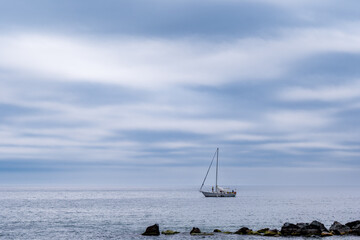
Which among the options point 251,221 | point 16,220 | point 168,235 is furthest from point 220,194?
point 168,235

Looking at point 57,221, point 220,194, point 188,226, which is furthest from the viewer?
point 220,194

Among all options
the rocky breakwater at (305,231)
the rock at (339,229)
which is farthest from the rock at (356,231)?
the rock at (339,229)

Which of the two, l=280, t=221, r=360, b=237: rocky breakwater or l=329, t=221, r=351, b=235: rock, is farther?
l=329, t=221, r=351, b=235: rock

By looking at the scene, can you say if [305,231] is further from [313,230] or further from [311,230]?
[313,230]

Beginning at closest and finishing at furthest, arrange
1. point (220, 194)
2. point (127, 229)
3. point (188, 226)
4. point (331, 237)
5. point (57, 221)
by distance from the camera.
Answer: point (331, 237) < point (127, 229) < point (188, 226) < point (57, 221) < point (220, 194)

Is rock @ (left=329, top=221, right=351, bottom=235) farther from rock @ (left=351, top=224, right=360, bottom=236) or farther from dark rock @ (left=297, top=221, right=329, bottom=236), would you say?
dark rock @ (left=297, top=221, right=329, bottom=236)

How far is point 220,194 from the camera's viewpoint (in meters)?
192

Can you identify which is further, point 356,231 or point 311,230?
point 356,231

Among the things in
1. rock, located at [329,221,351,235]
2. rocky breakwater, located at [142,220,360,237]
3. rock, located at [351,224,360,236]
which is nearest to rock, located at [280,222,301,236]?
rocky breakwater, located at [142,220,360,237]

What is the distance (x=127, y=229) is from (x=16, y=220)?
3104cm

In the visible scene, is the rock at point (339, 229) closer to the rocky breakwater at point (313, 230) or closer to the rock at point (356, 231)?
the rocky breakwater at point (313, 230)

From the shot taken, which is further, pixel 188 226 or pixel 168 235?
pixel 188 226

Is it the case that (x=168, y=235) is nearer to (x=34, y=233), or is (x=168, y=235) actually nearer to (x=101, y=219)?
(x=34, y=233)

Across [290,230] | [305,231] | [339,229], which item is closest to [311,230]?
[305,231]
